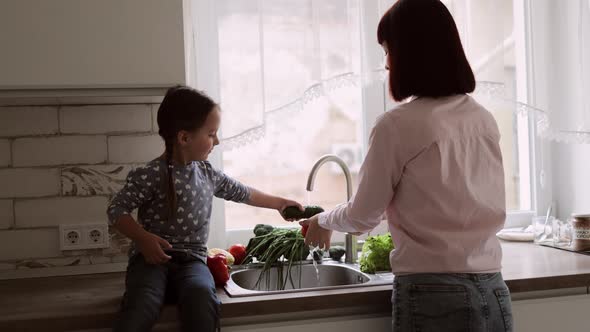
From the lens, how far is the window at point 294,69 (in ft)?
6.63

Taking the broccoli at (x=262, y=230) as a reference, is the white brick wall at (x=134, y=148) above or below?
above

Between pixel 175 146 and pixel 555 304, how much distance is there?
1008 mm

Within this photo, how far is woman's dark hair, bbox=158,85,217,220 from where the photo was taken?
1641 mm

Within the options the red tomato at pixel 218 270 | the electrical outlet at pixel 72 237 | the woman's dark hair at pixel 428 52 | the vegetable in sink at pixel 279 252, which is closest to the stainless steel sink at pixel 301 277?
the vegetable in sink at pixel 279 252

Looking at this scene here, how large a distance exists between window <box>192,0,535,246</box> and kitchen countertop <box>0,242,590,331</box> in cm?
61

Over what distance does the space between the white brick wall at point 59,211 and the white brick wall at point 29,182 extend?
0.08 feet

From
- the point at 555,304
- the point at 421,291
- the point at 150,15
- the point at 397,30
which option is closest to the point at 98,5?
the point at 150,15

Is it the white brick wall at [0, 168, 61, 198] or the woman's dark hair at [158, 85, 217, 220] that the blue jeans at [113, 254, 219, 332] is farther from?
the white brick wall at [0, 168, 61, 198]

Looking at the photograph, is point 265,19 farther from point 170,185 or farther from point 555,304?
point 555,304

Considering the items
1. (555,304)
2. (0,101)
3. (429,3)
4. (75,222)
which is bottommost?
(555,304)

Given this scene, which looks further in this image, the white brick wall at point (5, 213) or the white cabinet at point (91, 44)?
the white brick wall at point (5, 213)

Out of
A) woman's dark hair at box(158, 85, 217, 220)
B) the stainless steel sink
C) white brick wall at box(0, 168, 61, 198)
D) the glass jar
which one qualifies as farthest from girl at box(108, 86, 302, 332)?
the glass jar

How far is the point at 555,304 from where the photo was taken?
1637 mm

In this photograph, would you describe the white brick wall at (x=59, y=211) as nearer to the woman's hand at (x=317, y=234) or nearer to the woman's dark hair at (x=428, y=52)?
the woman's hand at (x=317, y=234)
